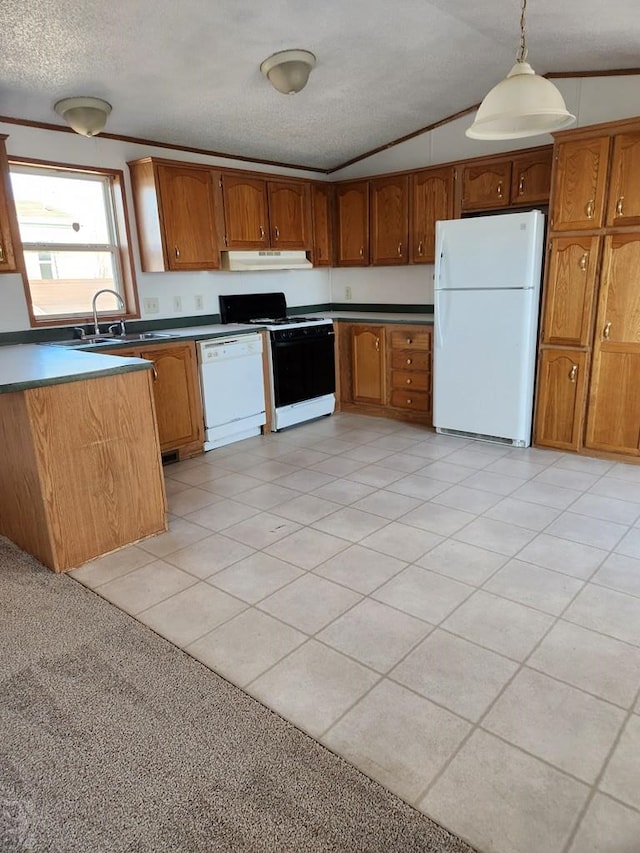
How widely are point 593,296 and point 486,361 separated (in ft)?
2.68

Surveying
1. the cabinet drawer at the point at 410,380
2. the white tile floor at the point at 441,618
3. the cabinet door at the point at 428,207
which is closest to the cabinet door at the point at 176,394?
the white tile floor at the point at 441,618

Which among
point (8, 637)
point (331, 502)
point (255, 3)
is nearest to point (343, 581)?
point (331, 502)

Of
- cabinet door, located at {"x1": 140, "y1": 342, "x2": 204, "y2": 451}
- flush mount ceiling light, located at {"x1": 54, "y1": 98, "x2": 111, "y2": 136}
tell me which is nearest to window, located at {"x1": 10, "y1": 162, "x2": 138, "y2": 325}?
flush mount ceiling light, located at {"x1": 54, "y1": 98, "x2": 111, "y2": 136}

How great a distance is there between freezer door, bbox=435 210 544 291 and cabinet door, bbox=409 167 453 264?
65 centimetres

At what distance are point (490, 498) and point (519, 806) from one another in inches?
80.2

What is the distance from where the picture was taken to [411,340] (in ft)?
16.0

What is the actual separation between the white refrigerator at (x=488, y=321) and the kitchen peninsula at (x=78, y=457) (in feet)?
8.00

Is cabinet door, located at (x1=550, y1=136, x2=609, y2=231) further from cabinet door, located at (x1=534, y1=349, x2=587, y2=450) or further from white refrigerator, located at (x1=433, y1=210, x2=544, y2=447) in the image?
cabinet door, located at (x1=534, y1=349, x2=587, y2=450)

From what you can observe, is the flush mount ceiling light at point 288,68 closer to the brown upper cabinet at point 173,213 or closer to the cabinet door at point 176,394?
the brown upper cabinet at point 173,213

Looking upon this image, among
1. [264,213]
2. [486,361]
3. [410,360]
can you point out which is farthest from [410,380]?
[264,213]

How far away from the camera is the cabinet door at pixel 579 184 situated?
3578 millimetres

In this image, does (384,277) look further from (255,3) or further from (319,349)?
(255,3)

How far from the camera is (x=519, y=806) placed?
1.42 metres

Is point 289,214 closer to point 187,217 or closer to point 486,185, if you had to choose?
point 187,217
